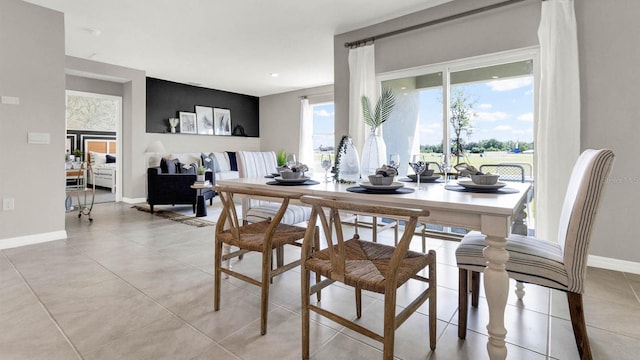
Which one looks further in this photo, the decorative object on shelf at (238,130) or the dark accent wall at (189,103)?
the decorative object on shelf at (238,130)

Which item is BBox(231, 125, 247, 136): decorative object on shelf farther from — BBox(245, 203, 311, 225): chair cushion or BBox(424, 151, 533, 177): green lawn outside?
BBox(245, 203, 311, 225): chair cushion

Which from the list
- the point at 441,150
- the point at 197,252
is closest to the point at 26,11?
the point at 197,252

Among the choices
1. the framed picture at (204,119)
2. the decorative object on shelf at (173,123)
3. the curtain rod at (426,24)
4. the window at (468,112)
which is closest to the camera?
the curtain rod at (426,24)

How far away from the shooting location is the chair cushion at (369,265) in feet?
4.07

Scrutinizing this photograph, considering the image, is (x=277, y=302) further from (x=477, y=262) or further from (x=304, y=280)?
(x=477, y=262)

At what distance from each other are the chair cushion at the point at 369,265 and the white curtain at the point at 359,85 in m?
2.42

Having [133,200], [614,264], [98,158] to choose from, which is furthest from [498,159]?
[98,158]

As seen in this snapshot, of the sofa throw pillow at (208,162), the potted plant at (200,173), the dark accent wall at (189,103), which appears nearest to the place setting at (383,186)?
the potted plant at (200,173)

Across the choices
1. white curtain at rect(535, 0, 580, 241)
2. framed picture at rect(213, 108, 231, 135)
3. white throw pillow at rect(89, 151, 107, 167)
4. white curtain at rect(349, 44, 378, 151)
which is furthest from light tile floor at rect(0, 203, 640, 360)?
white throw pillow at rect(89, 151, 107, 167)

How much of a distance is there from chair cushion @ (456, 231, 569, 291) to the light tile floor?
38 centimetres

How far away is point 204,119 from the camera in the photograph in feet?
24.1

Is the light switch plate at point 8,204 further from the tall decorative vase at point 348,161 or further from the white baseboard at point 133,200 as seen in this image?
the tall decorative vase at point 348,161

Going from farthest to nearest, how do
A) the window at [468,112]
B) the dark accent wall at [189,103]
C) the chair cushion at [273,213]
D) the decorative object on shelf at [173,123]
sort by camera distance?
the decorative object on shelf at [173,123] → the dark accent wall at [189,103] → the window at [468,112] → the chair cushion at [273,213]

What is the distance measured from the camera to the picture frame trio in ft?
23.0
